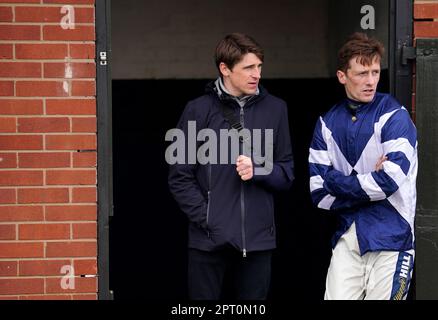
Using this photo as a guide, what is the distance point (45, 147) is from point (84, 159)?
0.66ft

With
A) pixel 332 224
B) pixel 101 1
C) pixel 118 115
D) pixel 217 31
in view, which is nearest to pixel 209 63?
pixel 217 31

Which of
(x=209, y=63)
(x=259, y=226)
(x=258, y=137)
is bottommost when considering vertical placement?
(x=259, y=226)

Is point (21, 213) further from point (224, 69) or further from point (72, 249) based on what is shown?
point (224, 69)

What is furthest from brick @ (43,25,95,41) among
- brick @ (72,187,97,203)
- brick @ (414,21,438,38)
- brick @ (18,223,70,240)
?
brick @ (414,21,438,38)

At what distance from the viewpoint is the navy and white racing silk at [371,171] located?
410 centimetres

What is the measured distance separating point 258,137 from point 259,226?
442mm

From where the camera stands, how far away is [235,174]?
4.45 meters

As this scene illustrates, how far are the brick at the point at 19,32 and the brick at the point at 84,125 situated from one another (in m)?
0.46

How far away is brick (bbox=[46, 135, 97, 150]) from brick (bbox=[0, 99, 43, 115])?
0.15 metres

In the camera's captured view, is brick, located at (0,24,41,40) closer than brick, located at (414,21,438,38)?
Yes

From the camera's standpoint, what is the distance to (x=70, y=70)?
451 cm

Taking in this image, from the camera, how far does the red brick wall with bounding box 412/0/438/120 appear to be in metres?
4.59

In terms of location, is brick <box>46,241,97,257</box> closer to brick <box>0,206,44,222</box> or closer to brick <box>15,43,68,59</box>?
brick <box>0,206,44,222</box>
